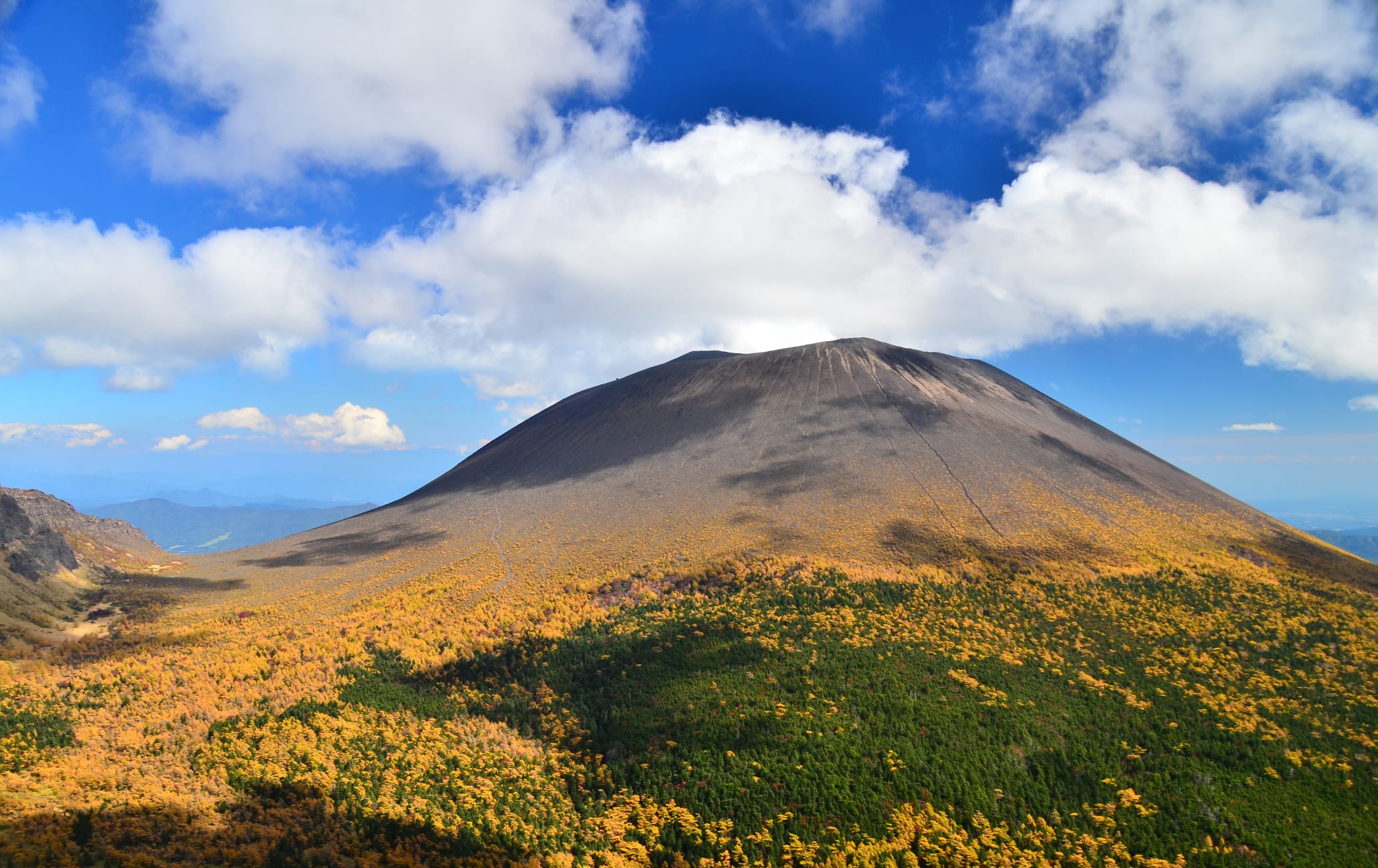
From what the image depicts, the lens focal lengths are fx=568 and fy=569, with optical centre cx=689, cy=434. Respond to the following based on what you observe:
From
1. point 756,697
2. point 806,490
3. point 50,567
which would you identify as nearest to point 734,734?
point 756,697

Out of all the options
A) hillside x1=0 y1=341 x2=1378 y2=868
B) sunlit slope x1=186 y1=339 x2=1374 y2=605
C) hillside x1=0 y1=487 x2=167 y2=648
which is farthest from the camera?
sunlit slope x1=186 y1=339 x2=1374 y2=605

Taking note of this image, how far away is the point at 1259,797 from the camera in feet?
73.7

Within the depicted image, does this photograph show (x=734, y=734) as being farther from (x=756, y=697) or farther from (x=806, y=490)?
(x=806, y=490)

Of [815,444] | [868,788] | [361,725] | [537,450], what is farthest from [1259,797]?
[537,450]

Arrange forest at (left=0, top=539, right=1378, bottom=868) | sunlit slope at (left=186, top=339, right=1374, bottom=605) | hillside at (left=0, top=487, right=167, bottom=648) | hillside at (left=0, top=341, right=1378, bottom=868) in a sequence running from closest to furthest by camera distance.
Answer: forest at (left=0, top=539, right=1378, bottom=868) < hillside at (left=0, top=341, right=1378, bottom=868) < hillside at (left=0, top=487, right=167, bottom=648) < sunlit slope at (left=186, top=339, right=1374, bottom=605)

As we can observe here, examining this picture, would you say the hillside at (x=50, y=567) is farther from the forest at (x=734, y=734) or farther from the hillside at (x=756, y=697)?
the forest at (x=734, y=734)

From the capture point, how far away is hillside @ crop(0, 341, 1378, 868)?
2059 centimetres

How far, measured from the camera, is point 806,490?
66188 mm

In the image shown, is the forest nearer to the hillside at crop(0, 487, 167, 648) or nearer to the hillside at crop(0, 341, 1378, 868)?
the hillside at crop(0, 341, 1378, 868)

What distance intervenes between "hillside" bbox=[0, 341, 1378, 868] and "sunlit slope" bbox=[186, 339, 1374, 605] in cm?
77

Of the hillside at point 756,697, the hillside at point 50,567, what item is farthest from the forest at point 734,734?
the hillside at point 50,567

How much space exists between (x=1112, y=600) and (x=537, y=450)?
83.3 metres

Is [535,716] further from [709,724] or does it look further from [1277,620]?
[1277,620]

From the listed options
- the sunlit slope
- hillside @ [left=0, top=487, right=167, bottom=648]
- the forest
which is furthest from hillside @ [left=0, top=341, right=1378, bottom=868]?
hillside @ [left=0, top=487, right=167, bottom=648]
